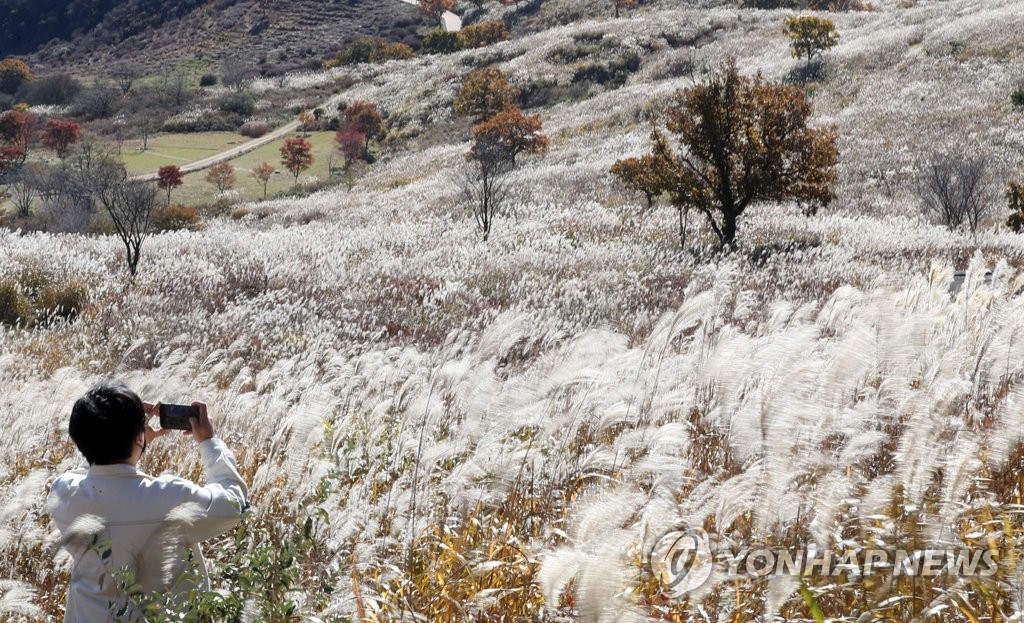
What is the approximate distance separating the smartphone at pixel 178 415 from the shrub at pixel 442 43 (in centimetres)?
10229

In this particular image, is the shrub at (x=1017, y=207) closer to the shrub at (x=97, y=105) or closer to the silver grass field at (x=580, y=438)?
the silver grass field at (x=580, y=438)

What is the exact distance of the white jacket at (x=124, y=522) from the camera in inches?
109

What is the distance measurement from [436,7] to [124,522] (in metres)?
131

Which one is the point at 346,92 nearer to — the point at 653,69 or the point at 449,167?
the point at 653,69

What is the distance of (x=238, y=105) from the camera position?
260 feet

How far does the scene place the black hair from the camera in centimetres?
283

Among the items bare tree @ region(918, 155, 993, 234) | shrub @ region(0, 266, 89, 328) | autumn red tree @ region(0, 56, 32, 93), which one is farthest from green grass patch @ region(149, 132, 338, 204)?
autumn red tree @ region(0, 56, 32, 93)

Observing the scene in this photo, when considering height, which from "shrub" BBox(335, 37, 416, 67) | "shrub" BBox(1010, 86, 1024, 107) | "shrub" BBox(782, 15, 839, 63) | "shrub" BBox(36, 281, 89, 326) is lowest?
"shrub" BBox(1010, 86, 1024, 107)

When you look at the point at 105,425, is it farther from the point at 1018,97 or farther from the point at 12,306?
the point at 1018,97

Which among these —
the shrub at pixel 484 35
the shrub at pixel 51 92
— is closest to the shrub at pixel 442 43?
the shrub at pixel 484 35

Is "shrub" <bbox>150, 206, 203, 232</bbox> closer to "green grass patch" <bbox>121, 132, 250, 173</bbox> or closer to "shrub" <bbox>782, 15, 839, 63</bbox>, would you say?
"green grass patch" <bbox>121, 132, 250, 173</bbox>

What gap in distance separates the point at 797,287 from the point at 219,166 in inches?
1877

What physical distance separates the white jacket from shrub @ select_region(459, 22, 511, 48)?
100451 millimetres

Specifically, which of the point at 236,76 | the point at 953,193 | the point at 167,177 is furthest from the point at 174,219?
the point at 236,76
